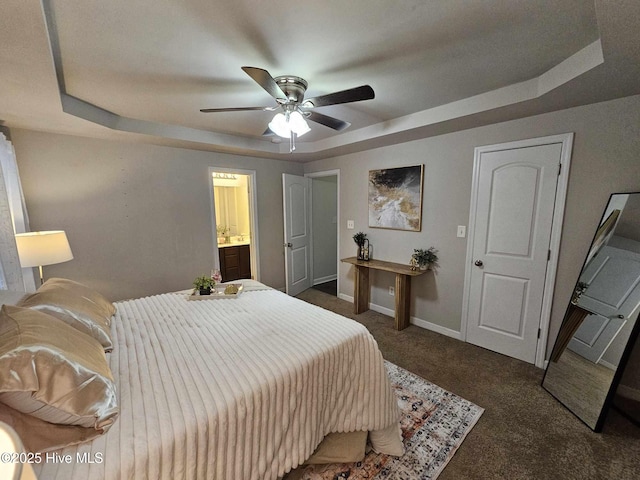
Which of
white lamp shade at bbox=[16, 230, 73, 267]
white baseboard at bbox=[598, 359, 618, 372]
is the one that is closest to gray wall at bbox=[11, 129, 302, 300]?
white lamp shade at bbox=[16, 230, 73, 267]

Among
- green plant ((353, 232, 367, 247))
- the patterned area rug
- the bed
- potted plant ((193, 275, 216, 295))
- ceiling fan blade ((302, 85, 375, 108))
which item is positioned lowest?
the patterned area rug

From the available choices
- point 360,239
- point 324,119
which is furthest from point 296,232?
point 324,119

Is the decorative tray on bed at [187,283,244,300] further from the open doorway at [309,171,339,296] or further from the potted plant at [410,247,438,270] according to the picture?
the open doorway at [309,171,339,296]

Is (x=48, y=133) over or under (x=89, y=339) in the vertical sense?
over

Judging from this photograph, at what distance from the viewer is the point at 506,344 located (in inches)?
101

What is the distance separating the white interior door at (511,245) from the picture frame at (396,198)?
0.62 metres

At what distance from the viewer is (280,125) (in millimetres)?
1882

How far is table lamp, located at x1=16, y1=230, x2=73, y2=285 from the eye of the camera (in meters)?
2.01

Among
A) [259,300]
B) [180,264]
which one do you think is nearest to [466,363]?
[259,300]

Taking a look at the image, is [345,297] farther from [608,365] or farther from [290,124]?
[290,124]

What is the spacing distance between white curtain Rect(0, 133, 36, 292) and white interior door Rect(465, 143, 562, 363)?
395cm

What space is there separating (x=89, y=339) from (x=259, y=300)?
3.61ft

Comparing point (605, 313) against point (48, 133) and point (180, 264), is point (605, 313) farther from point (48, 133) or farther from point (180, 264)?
point (48, 133)

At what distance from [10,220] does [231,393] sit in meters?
2.27
